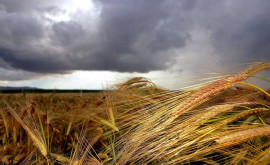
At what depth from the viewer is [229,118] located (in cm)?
124

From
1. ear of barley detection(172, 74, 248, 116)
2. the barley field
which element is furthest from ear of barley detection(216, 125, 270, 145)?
ear of barley detection(172, 74, 248, 116)

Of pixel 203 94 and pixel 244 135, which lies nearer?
pixel 244 135

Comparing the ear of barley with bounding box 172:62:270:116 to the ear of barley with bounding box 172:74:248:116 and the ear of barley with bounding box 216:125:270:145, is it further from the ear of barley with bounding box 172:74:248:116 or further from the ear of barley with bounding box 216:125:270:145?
the ear of barley with bounding box 216:125:270:145

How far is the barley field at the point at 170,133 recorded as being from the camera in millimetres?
1198

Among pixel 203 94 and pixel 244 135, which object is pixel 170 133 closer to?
pixel 203 94

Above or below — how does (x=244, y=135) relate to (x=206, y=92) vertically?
below

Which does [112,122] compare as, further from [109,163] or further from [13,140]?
[13,140]

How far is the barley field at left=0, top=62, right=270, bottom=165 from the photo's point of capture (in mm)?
1198

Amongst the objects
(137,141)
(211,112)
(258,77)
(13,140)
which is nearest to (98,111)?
(137,141)

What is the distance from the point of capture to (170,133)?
4.26 ft

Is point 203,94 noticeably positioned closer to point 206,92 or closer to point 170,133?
point 206,92

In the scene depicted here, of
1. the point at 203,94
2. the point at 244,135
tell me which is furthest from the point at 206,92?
the point at 244,135

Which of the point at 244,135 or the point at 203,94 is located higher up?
the point at 203,94

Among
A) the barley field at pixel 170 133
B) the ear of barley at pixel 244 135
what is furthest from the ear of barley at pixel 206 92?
the ear of barley at pixel 244 135
